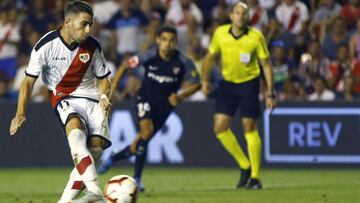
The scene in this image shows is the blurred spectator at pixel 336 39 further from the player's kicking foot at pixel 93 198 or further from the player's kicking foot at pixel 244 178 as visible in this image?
the player's kicking foot at pixel 93 198

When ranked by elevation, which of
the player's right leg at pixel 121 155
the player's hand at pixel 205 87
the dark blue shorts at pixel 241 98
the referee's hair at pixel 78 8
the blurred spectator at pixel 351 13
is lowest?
the player's right leg at pixel 121 155

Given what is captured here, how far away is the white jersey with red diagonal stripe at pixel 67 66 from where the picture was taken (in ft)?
37.7

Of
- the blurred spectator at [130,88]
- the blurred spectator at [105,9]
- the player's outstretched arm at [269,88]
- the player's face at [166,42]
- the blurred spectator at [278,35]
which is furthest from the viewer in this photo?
the blurred spectator at [105,9]

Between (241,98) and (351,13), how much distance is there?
287 inches

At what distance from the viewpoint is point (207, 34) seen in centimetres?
2302

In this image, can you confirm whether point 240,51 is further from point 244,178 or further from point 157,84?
point 244,178

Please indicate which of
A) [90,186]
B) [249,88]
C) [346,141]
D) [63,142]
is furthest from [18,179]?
[90,186]

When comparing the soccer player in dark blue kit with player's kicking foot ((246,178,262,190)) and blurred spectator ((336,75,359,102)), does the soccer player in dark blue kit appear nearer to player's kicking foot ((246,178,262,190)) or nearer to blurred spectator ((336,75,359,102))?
player's kicking foot ((246,178,262,190))

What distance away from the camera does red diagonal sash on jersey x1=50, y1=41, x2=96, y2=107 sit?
11.6m

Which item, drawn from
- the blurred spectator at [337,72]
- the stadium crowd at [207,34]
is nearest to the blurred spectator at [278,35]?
the stadium crowd at [207,34]

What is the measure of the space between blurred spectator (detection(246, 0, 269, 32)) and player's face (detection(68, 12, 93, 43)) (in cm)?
1137

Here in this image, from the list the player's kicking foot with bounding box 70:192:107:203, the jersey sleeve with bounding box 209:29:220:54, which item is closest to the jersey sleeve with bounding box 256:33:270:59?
the jersey sleeve with bounding box 209:29:220:54

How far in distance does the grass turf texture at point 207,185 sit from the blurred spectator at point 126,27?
344cm

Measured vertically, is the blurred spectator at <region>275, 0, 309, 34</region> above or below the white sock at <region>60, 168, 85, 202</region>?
below
